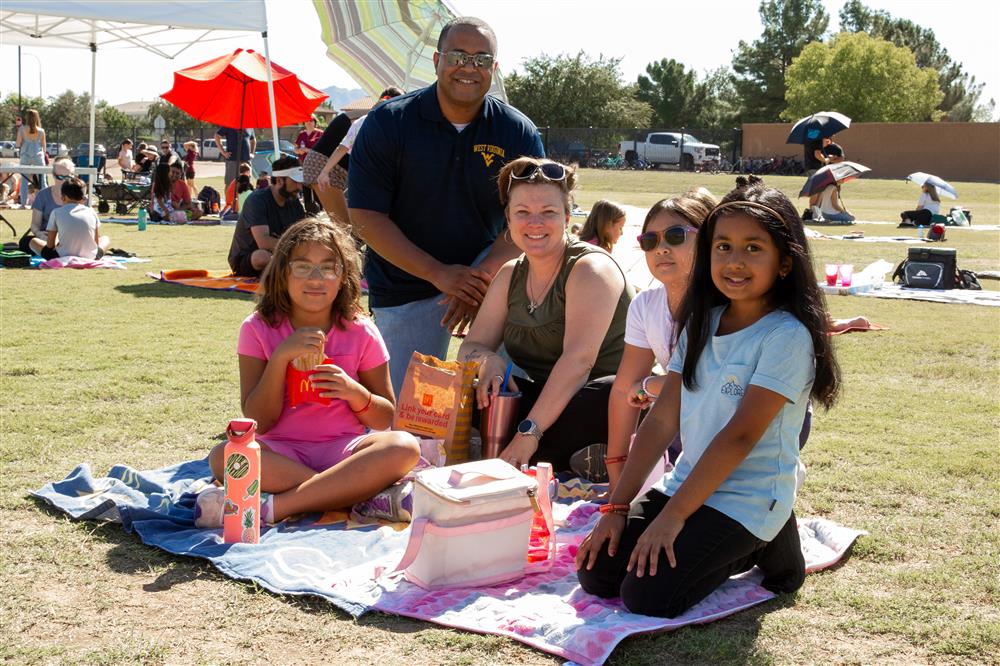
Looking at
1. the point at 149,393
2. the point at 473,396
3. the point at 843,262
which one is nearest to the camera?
the point at 473,396

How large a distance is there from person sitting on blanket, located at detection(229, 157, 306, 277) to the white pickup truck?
127 feet

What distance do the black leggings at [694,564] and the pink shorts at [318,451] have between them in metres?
1.28

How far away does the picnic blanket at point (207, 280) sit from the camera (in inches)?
431

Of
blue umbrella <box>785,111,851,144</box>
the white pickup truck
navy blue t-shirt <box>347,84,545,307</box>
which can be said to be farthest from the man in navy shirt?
the white pickup truck

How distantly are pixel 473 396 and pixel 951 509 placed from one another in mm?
2080

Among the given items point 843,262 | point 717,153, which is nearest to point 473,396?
point 843,262

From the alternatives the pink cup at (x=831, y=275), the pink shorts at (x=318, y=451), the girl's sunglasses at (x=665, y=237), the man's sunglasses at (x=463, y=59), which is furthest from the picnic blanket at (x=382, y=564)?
the pink cup at (x=831, y=275)

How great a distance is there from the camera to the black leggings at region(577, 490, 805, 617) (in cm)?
320

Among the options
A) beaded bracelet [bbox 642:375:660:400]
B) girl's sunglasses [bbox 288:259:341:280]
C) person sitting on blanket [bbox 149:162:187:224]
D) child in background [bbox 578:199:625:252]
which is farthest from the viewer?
person sitting on blanket [bbox 149:162:187:224]

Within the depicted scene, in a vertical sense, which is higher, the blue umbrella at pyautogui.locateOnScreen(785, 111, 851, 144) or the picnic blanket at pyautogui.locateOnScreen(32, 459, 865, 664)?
the blue umbrella at pyautogui.locateOnScreen(785, 111, 851, 144)

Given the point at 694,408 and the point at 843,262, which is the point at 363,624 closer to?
the point at 694,408

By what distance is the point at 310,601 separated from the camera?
339 centimetres

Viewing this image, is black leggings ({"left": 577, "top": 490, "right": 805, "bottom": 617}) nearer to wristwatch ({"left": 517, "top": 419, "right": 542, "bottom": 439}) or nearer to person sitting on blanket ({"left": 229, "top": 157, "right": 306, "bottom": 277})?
wristwatch ({"left": 517, "top": 419, "right": 542, "bottom": 439})

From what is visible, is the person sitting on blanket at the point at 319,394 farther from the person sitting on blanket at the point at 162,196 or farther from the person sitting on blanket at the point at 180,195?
the person sitting on blanket at the point at 180,195
